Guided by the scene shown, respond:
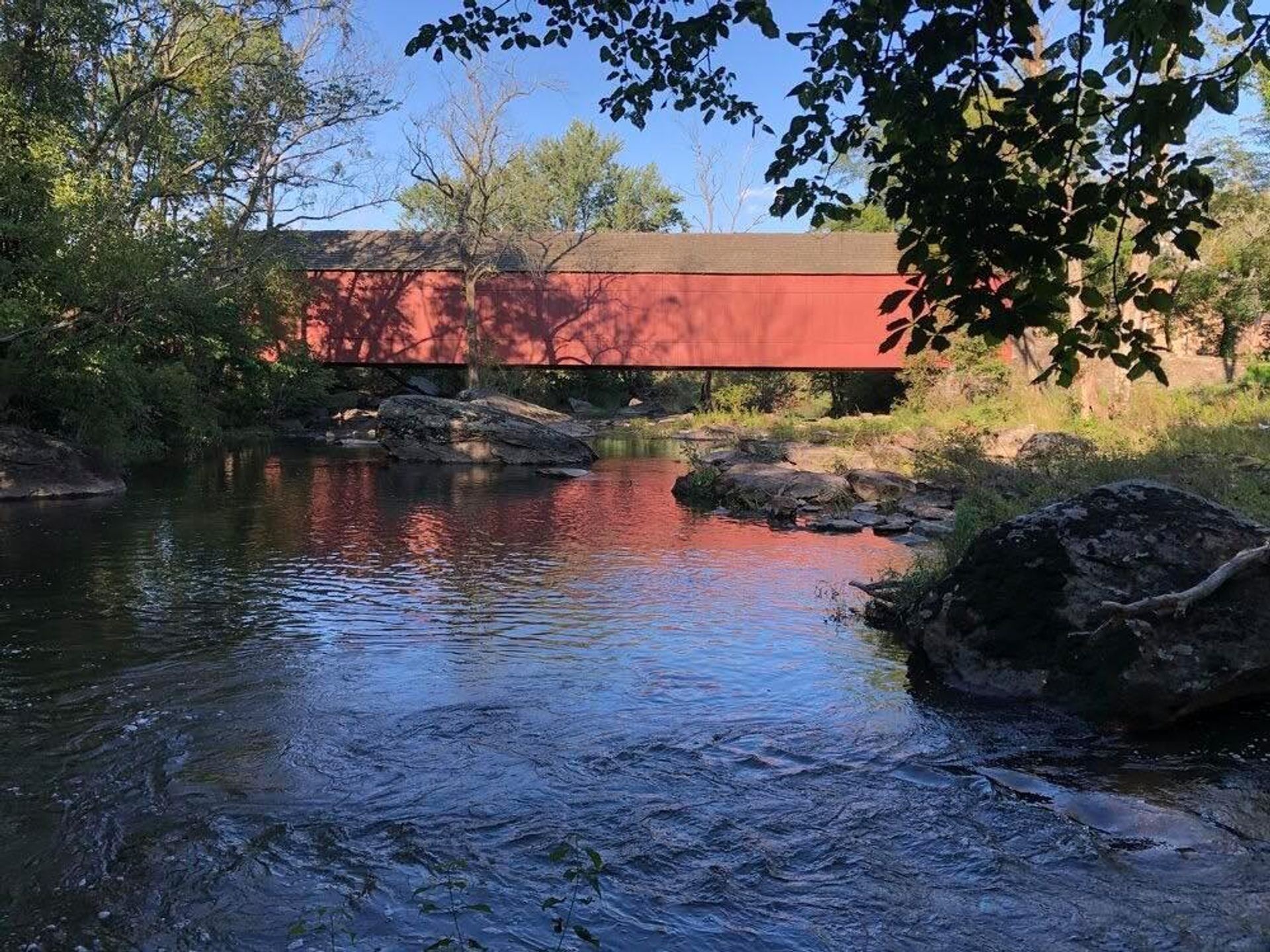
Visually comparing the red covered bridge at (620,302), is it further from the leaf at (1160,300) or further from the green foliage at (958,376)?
the leaf at (1160,300)

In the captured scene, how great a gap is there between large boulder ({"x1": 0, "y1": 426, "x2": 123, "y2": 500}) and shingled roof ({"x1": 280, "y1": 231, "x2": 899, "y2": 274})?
16.9 metres

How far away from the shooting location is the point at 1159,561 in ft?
19.8

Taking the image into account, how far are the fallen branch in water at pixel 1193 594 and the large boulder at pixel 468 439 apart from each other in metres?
18.5

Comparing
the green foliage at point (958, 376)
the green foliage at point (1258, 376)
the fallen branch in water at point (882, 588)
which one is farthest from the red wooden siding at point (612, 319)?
the fallen branch in water at point (882, 588)

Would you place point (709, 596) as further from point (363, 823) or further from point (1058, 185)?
point (1058, 185)

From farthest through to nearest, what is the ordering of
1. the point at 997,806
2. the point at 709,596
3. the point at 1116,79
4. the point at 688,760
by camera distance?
1. the point at 709,596
2. the point at 688,760
3. the point at 997,806
4. the point at 1116,79

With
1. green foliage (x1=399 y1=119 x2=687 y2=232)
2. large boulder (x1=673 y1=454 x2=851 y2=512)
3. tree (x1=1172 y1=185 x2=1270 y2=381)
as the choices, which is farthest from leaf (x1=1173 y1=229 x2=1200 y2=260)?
green foliage (x1=399 y1=119 x2=687 y2=232)

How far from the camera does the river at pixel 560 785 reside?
3.57 metres

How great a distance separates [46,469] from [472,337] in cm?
1901

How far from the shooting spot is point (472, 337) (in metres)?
33.5

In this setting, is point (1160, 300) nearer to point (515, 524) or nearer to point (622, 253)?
point (515, 524)

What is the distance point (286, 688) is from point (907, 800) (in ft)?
12.6

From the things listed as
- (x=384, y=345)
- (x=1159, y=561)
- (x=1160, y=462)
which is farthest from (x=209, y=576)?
(x=384, y=345)

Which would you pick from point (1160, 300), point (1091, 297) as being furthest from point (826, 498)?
point (1160, 300)
